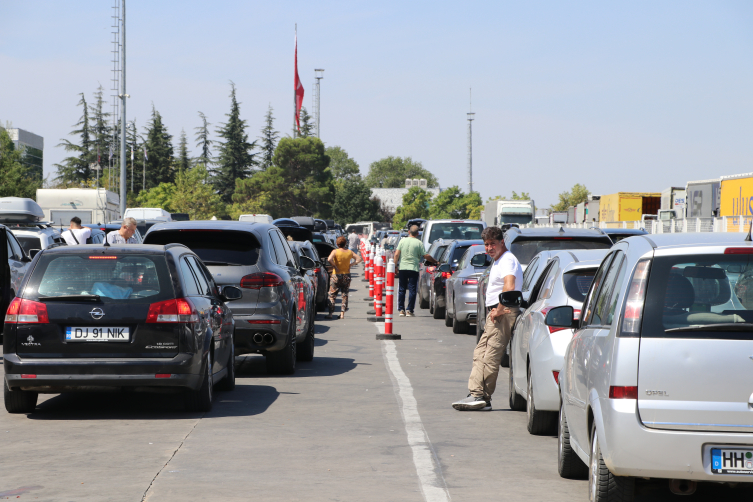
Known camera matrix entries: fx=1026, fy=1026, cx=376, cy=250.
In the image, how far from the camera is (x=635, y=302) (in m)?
5.09

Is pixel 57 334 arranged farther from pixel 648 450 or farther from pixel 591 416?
pixel 648 450

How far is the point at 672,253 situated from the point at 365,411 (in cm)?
495

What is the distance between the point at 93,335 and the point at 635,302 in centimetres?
524

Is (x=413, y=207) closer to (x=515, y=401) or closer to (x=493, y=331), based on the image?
(x=515, y=401)

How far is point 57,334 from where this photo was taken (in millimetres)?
8773

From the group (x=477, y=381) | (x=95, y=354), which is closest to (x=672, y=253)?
(x=477, y=381)

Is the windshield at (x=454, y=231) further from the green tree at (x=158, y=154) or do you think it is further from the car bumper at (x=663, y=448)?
the green tree at (x=158, y=154)

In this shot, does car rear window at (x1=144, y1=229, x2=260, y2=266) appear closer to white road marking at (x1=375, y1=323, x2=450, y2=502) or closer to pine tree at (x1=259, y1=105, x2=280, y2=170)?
white road marking at (x1=375, y1=323, x2=450, y2=502)

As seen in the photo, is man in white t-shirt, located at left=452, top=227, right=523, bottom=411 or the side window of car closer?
the side window of car

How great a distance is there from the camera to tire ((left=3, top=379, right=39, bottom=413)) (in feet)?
29.9

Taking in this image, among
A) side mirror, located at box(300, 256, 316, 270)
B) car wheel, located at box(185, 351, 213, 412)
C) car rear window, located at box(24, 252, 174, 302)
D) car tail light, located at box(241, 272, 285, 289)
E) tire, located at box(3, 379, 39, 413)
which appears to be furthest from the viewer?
side mirror, located at box(300, 256, 316, 270)

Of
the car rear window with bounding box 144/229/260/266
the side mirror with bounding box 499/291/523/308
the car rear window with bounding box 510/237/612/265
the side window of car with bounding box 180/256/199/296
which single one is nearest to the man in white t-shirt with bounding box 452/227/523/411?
the side mirror with bounding box 499/291/523/308

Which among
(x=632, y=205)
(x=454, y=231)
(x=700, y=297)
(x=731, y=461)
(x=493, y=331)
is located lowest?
(x=731, y=461)

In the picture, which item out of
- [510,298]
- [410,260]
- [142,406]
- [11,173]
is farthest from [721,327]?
[11,173]
